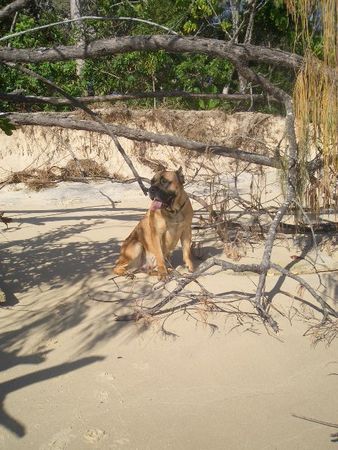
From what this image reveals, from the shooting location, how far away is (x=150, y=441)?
117 inches

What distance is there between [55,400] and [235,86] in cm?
1847

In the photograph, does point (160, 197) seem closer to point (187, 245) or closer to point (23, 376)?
point (187, 245)

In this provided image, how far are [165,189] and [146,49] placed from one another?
2.11 meters

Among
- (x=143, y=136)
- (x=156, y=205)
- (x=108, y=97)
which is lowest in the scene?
(x=156, y=205)

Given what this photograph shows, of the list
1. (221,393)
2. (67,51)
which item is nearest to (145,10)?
(67,51)

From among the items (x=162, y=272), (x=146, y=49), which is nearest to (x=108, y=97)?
(x=146, y=49)

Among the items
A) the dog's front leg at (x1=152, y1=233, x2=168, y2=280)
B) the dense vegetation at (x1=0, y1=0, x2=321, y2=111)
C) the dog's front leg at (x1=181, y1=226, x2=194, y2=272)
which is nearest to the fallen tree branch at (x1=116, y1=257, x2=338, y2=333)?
the dog's front leg at (x1=152, y1=233, x2=168, y2=280)

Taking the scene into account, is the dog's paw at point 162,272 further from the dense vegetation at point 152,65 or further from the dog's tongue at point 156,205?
the dense vegetation at point 152,65

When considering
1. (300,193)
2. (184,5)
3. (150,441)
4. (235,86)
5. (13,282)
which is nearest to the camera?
(150,441)

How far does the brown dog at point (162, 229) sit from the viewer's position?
616cm

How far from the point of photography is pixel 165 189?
6164 millimetres

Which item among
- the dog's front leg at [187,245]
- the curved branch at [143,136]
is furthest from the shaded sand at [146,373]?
the curved branch at [143,136]

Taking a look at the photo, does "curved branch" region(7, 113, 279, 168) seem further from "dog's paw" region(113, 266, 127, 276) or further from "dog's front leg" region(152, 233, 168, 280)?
"dog's paw" region(113, 266, 127, 276)

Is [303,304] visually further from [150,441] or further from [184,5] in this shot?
[184,5]
